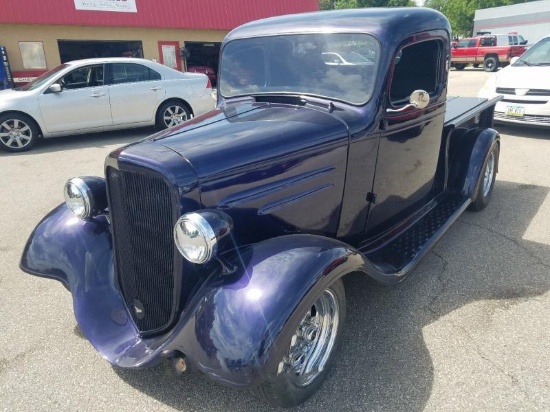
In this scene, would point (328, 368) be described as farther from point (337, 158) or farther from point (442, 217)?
point (442, 217)

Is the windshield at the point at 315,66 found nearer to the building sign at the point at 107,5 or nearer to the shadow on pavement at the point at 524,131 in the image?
the shadow on pavement at the point at 524,131

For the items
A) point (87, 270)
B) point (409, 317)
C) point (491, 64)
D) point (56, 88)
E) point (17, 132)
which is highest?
point (56, 88)

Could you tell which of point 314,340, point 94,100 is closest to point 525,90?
point 314,340

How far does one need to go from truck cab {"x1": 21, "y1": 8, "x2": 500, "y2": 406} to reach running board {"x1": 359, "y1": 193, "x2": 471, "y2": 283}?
2 cm

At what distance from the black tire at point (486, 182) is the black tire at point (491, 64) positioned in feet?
70.5

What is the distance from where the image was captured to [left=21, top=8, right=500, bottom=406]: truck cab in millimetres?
2004

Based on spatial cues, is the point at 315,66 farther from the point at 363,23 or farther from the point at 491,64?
the point at 491,64

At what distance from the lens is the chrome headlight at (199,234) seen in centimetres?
195

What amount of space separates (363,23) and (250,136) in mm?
1264

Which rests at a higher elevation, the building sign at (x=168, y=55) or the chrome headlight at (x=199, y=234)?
the chrome headlight at (x=199, y=234)

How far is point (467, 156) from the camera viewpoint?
14.0ft

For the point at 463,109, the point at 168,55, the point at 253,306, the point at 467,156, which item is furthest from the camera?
the point at 168,55

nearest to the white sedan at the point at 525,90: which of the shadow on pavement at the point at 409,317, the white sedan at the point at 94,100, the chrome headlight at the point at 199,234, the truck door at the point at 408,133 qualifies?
the shadow on pavement at the point at 409,317

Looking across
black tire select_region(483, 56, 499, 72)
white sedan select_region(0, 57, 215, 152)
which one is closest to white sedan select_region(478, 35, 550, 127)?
white sedan select_region(0, 57, 215, 152)
